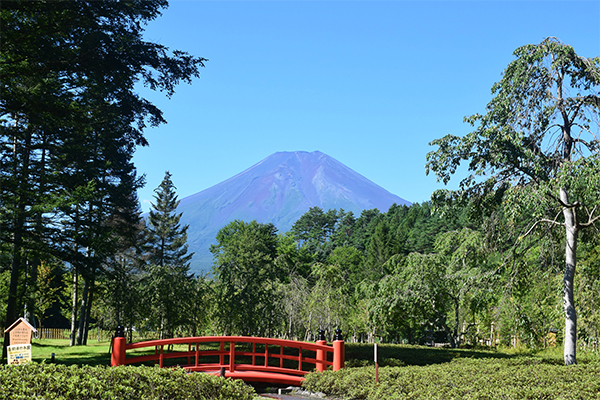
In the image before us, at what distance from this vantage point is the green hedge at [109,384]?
4.91m

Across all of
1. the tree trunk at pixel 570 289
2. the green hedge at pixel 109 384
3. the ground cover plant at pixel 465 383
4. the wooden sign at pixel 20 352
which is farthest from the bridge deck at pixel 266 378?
the tree trunk at pixel 570 289

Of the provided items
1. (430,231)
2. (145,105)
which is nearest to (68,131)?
(145,105)

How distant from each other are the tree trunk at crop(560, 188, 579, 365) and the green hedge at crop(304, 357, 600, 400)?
200 cm

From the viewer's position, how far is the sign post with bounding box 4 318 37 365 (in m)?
8.34

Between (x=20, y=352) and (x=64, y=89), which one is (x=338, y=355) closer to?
(x=20, y=352)

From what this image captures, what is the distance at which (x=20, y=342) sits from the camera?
8578 millimetres

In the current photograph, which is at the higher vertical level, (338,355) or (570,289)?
(570,289)

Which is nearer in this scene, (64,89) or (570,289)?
(570,289)

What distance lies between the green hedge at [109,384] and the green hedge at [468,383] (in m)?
3.21

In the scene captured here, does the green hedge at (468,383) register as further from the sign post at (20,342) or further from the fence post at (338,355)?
the sign post at (20,342)

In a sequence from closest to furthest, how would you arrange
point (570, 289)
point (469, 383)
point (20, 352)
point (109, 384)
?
point (109, 384) < point (469, 383) < point (20, 352) < point (570, 289)

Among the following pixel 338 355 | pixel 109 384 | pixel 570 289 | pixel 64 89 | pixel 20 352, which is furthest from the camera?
pixel 64 89

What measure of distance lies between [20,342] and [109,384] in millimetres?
4359

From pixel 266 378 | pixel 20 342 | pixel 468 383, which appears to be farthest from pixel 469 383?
pixel 20 342
